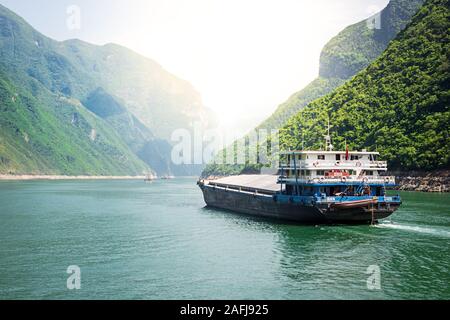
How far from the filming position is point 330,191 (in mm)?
61281

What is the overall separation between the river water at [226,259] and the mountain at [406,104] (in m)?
68.7

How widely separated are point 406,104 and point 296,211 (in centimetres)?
10670

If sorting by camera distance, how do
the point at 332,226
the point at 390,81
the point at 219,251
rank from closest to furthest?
the point at 219,251
the point at 332,226
the point at 390,81

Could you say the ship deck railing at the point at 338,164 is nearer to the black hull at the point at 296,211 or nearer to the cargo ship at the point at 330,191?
the cargo ship at the point at 330,191

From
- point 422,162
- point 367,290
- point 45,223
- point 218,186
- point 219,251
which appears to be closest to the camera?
point 367,290

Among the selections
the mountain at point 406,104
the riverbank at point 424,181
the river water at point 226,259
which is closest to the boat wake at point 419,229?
the river water at point 226,259

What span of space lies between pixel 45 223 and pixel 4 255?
79.9 ft

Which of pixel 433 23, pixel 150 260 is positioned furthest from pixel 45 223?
pixel 433 23

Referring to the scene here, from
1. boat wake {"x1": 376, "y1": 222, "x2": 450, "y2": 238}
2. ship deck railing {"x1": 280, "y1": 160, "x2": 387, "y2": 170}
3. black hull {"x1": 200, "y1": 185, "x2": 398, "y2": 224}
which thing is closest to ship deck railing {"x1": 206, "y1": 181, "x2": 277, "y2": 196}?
black hull {"x1": 200, "y1": 185, "x2": 398, "y2": 224}

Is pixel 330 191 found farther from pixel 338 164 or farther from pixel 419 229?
pixel 419 229

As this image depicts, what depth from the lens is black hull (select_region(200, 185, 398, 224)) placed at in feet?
191

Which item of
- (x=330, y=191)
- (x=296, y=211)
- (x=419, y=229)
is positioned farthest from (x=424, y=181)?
(x=296, y=211)
